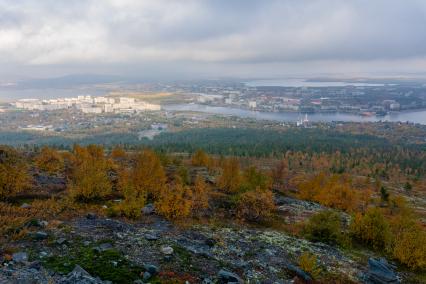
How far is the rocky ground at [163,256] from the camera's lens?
48.7 ft

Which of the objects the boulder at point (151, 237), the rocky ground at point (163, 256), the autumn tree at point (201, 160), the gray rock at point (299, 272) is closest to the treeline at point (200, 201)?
the rocky ground at point (163, 256)

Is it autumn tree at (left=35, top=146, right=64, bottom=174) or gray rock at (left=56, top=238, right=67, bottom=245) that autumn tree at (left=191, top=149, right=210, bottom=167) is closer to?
autumn tree at (left=35, top=146, right=64, bottom=174)

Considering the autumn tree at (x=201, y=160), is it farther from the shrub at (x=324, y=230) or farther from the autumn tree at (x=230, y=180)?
the shrub at (x=324, y=230)

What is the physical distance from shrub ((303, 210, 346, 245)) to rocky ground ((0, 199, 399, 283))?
117cm

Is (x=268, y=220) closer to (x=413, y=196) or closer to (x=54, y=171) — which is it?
(x=54, y=171)

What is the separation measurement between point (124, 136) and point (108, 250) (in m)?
154

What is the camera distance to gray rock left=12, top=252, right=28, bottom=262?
48.7ft

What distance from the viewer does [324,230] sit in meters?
26.9

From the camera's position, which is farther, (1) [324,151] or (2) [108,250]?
(1) [324,151]

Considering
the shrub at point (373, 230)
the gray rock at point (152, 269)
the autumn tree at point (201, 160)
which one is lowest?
the autumn tree at point (201, 160)

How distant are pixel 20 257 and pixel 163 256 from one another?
6.55 m

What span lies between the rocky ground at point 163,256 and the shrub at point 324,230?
117cm

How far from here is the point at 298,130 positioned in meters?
182

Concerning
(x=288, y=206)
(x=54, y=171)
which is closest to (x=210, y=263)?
(x=288, y=206)
